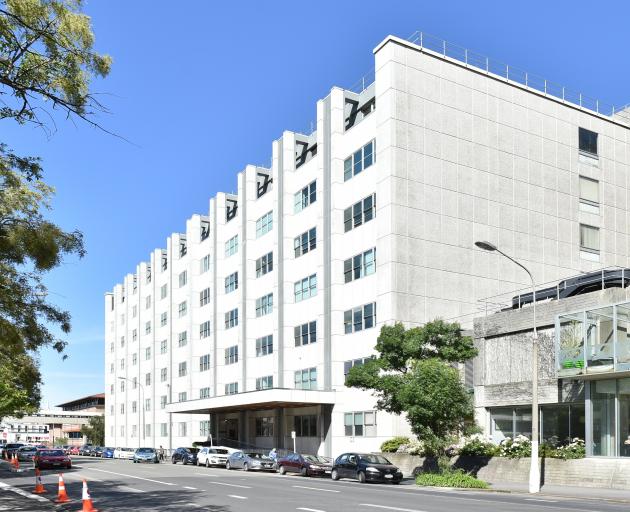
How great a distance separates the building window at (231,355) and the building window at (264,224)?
1047 centimetres

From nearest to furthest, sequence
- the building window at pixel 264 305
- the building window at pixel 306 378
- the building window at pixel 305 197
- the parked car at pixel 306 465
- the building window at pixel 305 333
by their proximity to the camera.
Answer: the parked car at pixel 306 465
the building window at pixel 306 378
the building window at pixel 305 333
the building window at pixel 305 197
the building window at pixel 264 305

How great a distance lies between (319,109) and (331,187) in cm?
589

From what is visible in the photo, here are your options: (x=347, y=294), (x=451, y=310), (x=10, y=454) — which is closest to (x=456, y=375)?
(x=451, y=310)

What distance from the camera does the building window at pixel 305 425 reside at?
172 ft

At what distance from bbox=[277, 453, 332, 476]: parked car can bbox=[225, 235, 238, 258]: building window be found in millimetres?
29048

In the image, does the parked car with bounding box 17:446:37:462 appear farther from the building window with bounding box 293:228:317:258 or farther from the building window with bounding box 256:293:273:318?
the building window with bounding box 293:228:317:258

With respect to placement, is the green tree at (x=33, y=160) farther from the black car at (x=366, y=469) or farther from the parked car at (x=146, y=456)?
the parked car at (x=146, y=456)

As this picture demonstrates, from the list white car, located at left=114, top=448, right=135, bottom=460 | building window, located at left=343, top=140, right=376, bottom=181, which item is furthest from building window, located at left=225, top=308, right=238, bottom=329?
building window, located at left=343, top=140, right=376, bottom=181

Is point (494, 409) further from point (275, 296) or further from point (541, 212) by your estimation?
Result: point (275, 296)

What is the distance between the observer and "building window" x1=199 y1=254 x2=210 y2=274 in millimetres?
75200

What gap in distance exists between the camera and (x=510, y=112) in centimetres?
5062

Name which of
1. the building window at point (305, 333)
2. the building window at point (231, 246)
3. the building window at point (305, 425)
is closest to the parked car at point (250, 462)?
the building window at point (305, 425)

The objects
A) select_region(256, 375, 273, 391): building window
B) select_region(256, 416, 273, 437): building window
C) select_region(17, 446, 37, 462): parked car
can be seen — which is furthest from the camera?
select_region(17, 446, 37, 462): parked car

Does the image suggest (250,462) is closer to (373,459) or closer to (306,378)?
(306,378)
